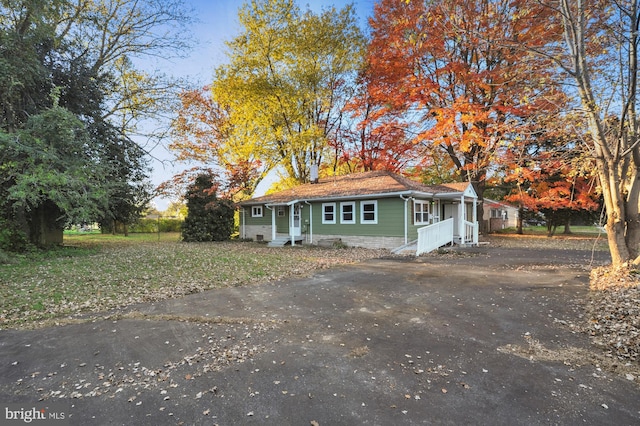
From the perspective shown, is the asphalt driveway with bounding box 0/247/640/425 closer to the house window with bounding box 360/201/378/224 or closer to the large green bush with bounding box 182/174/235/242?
the house window with bounding box 360/201/378/224

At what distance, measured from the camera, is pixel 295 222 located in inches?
757

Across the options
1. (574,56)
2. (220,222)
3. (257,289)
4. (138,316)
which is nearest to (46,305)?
(138,316)

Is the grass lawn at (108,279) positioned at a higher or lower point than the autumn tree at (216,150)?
lower

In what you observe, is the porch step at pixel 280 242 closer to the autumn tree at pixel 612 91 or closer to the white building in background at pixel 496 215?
the autumn tree at pixel 612 91

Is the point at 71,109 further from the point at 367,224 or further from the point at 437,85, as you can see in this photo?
the point at 437,85

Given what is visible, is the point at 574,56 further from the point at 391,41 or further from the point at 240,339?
the point at 391,41

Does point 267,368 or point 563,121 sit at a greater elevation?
point 563,121

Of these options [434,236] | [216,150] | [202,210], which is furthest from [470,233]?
[216,150]

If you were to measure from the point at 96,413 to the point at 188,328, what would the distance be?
2032mm

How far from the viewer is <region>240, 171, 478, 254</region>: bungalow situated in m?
14.6

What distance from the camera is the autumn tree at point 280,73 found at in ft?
71.3

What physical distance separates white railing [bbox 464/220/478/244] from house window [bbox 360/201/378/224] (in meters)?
4.97

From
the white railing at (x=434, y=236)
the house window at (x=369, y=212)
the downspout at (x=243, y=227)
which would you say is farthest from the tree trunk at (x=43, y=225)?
the white railing at (x=434, y=236)

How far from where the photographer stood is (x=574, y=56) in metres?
6.43
